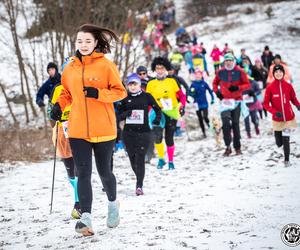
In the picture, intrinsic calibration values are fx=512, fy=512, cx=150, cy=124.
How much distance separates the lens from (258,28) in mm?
33906

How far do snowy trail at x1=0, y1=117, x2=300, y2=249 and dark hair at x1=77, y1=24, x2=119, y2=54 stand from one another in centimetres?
189

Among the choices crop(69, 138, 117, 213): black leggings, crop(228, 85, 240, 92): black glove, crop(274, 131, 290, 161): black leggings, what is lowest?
crop(274, 131, 290, 161): black leggings

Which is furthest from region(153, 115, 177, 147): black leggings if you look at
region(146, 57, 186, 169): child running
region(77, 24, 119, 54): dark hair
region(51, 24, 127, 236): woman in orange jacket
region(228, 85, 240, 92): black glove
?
region(51, 24, 127, 236): woman in orange jacket

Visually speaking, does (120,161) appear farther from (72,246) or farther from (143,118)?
(72,246)

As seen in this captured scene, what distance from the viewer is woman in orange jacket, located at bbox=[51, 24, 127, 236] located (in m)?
5.01

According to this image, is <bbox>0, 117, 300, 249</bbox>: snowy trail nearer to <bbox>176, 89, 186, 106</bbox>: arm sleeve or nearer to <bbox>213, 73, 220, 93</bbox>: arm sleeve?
<bbox>176, 89, 186, 106</bbox>: arm sleeve

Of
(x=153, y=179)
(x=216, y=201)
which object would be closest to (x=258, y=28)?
(x=153, y=179)

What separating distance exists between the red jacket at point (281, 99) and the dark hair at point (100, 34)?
13.7 feet

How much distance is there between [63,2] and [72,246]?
1606 centimetres

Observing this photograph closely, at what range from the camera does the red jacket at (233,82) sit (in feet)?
35.5

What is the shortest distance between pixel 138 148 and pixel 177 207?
1.72m

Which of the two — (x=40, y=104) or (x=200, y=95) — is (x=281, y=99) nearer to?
(x=40, y=104)

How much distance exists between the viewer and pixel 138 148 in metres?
7.79

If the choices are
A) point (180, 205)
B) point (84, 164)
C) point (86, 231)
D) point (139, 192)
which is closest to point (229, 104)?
point (139, 192)
